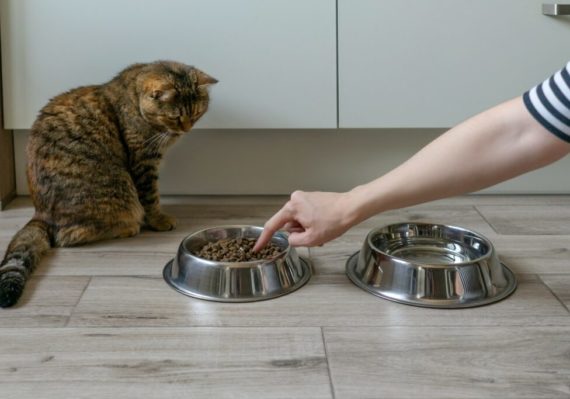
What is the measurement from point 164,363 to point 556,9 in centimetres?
138

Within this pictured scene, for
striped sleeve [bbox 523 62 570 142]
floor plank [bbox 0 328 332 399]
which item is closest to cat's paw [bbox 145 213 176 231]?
floor plank [bbox 0 328 332 399]

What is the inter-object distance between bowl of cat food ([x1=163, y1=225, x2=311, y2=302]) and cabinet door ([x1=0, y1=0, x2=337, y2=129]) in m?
0.51

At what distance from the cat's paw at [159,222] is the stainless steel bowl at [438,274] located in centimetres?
52

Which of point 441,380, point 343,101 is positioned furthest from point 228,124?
point 441,380

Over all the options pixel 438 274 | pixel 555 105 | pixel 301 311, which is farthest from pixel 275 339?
pixel 555 105

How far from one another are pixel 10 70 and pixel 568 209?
1.63 meters

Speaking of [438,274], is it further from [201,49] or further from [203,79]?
[201,49]

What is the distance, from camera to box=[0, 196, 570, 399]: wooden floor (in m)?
1.15

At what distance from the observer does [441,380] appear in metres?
1.16

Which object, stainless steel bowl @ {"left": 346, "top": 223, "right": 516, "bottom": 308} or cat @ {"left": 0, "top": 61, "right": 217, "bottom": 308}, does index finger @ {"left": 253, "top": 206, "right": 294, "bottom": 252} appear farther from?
cat @ {"left": 0, "top": 61, "right": 217, "bottom": 308}

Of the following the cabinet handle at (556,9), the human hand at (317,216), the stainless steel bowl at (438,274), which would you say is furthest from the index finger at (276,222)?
the cabinet handle at (556,9)

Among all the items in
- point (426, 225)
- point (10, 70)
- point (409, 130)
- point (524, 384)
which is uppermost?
point (10, 70)

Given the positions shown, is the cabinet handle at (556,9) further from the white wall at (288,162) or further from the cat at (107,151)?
the cat at (107,151)

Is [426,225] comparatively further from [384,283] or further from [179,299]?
[179,299]
